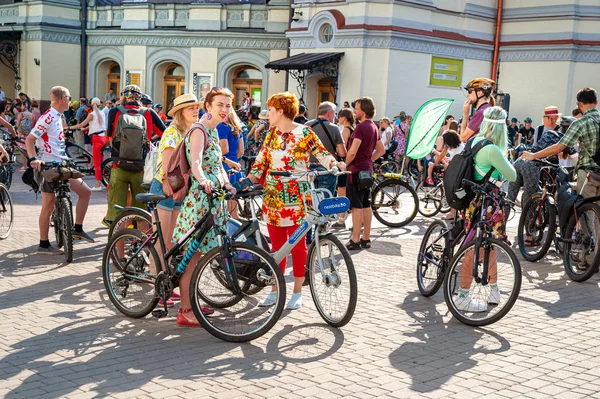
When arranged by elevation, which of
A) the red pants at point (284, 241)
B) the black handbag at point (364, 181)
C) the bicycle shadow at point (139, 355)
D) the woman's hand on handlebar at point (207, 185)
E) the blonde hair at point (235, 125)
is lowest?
the bicycle shadow at point (139, 355)

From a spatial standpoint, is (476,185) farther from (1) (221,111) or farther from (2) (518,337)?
(1) (221,111)

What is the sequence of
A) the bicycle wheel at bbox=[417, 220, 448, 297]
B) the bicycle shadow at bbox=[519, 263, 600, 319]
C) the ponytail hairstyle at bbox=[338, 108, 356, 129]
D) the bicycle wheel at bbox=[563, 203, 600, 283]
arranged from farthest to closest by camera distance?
the ponytail hairstyle at bbox=[338, 108, 356, 129], the bicycle wheel at bbox=[563, 203, 600, 283], the bicycle shadow at bbox=[519, 263, 600, 319], the bicycle wheel at bbox=[417, 220, 448, 297]

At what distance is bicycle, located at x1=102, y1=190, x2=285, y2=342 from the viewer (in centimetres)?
579

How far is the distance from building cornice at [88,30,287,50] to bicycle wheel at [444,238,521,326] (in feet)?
72.7

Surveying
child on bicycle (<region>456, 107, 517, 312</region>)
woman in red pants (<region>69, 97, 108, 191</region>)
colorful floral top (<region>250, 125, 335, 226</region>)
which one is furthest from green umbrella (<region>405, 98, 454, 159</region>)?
woman in red pants (<region>69, 97, 108, 191</region>)

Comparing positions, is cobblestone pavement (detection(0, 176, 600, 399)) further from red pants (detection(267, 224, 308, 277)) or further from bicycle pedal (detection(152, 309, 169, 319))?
red pants (detection(267, 224, 308, 277))

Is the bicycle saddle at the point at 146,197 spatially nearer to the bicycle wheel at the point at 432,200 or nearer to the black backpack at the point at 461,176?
the black backpack at the point at 461,176

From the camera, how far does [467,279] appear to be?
651 cm

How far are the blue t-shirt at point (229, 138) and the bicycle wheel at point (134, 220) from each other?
172cm

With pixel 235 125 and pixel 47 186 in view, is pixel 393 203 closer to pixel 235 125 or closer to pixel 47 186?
pixel 235 125

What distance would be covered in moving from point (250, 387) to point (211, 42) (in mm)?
25048

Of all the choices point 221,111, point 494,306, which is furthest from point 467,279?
point 221,111

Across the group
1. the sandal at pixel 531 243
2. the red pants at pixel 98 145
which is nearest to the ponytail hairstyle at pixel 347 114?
the sandal at pixel 531 243

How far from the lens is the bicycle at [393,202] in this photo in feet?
38.2
